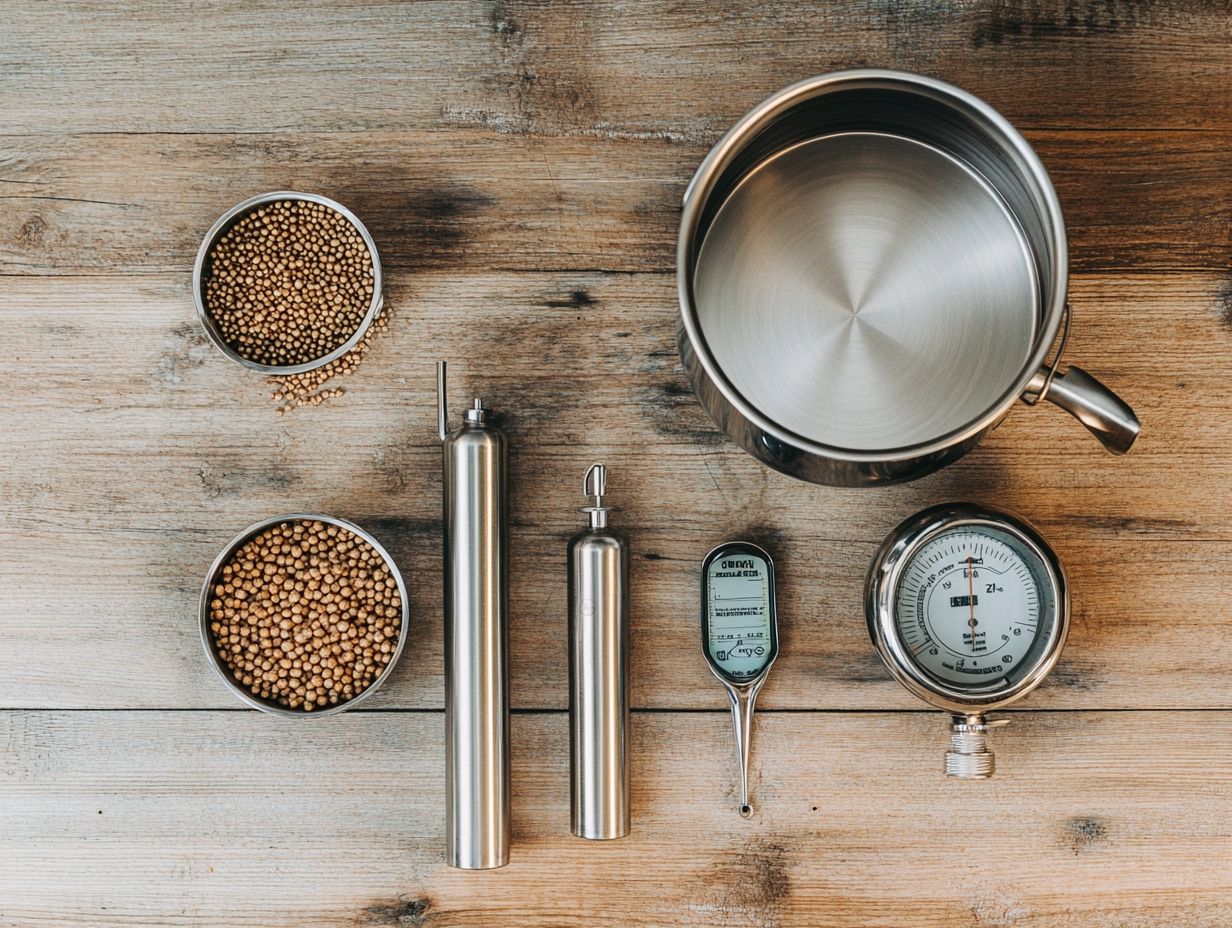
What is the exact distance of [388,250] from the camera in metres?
0.83

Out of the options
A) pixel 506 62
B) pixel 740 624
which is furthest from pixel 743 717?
pixel 506 62

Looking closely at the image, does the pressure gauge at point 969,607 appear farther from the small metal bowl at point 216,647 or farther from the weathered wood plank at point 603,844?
the small metal bowl at point 216,647

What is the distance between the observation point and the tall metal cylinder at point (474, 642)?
767 millimetres

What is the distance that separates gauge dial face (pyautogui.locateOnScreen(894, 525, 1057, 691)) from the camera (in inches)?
30.3

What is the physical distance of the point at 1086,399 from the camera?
0.68m

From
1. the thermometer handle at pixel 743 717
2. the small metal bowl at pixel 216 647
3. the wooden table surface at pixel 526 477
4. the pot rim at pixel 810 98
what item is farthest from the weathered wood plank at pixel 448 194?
the thermometer handle at pixel 743 717

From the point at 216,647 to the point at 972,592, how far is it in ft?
2.19

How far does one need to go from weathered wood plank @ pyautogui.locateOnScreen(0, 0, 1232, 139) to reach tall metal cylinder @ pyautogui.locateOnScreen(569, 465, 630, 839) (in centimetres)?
37

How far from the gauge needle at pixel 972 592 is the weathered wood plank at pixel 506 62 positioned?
1.40 feet

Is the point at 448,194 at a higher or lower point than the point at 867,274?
higher

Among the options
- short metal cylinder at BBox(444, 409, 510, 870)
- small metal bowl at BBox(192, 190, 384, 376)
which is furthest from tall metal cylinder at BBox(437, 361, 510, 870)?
small metal bowl at BBox(192, 190, 384, 376)

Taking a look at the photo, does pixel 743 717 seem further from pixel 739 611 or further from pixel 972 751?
pixel 972 751

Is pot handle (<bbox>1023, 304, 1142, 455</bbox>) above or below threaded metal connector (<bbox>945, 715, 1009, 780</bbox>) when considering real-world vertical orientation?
above

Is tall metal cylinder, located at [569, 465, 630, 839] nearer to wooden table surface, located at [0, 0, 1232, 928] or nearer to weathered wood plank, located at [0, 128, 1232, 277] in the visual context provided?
wooden table surface, located at [0, 0, 1232, 928]
